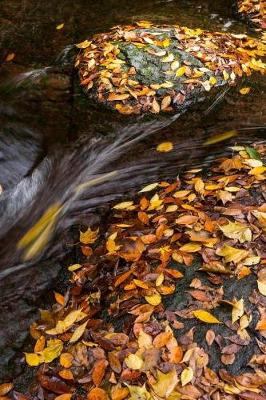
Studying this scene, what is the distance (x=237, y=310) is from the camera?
126 inches

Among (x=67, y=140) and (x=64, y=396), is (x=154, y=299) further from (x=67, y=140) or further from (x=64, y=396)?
(x=67, y=140)

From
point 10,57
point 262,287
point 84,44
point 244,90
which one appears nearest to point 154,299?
point 262,287

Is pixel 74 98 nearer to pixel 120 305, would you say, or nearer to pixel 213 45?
pixel 213 45

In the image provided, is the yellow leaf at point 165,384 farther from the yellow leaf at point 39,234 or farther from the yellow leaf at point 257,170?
the yellow leaf at point 257,170

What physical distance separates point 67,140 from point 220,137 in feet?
6.67

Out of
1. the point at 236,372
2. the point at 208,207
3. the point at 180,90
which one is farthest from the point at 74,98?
the point at 236,372

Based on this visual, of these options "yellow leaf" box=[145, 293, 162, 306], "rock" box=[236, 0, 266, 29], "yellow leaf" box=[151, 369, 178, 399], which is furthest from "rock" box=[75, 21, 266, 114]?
"yellow leaf" box=[151, 369, 178, 399]

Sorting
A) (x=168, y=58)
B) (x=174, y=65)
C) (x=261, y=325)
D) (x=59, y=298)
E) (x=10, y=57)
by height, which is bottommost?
(x=261, y=325)

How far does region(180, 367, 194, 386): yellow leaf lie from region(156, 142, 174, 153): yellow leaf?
9.72 ft

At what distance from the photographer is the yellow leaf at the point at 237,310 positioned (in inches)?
124

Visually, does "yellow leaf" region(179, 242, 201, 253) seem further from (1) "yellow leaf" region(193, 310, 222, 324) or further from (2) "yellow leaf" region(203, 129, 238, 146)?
(2) "yellow leaf" region(203, 129, 238, 146)

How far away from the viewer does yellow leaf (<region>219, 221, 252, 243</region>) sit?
3637mm

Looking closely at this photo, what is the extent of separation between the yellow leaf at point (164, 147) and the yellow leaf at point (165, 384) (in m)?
2.98

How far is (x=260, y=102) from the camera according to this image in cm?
594
